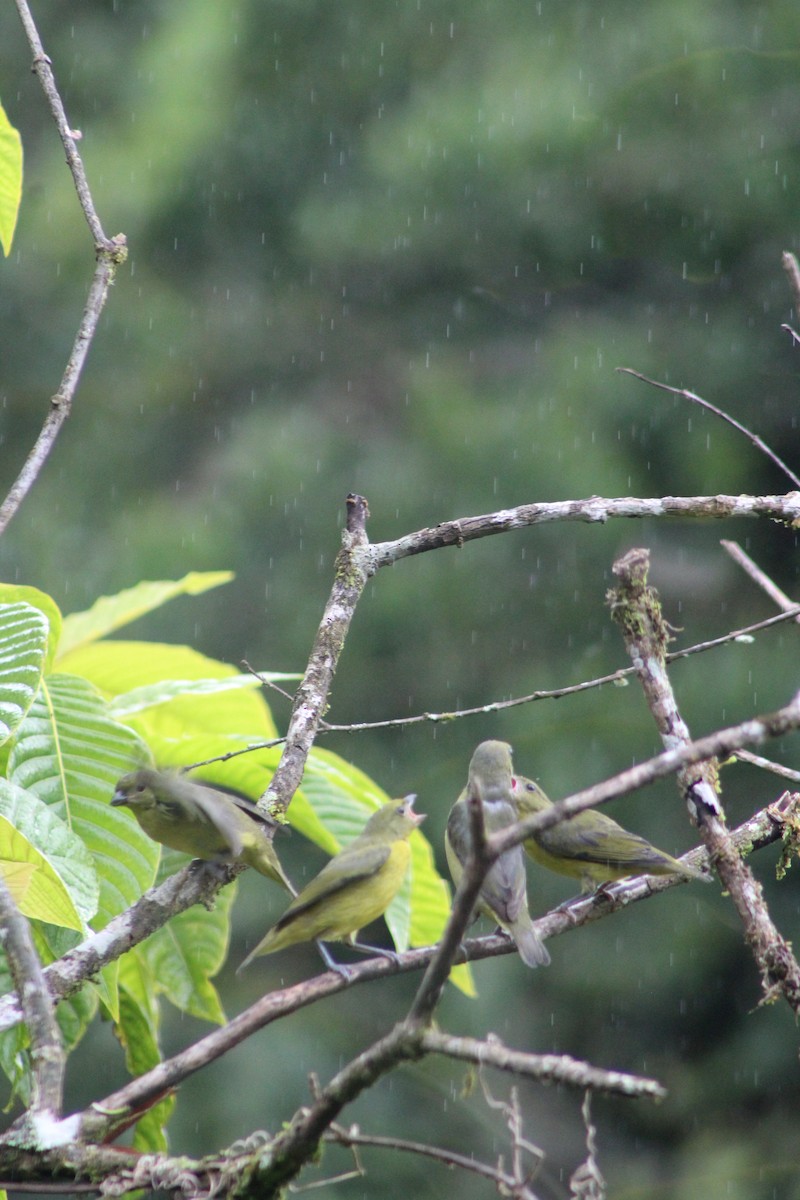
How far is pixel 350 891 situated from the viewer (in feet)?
7.68

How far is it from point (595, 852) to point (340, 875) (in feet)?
1.59

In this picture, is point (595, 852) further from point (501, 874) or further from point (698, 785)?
point (698, 785)

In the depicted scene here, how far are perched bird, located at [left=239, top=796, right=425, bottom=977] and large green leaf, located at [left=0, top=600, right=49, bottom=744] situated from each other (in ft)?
1.93

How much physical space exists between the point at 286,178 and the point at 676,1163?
726cm

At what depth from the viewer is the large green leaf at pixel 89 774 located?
7.23 feet

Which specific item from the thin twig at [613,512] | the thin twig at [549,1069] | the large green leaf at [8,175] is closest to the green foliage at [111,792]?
the thin twig at [613,512]

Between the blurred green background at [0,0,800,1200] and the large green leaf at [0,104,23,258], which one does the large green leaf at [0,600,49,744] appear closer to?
the large green leaf at [0,104,23,258]

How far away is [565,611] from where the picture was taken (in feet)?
27.2

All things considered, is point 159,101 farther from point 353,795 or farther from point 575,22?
point 353,795

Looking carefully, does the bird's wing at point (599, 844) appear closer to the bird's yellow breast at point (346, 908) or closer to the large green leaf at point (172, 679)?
the bird's yellow breast at point (346, 908)

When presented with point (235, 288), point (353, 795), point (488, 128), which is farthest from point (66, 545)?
point (353, 795)

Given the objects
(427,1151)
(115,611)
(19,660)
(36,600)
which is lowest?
(427,1151)

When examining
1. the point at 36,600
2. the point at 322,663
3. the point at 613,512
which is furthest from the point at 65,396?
the point at 613,512

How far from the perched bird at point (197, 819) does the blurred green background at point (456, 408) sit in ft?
17.0
